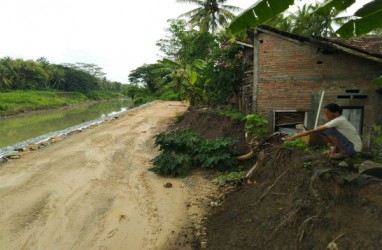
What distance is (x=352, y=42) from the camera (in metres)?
9.65

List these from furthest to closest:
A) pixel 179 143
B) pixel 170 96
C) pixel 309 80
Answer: pixel 170 96, pixel 309 80, pixel 179 143

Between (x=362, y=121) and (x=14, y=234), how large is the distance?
946 cm

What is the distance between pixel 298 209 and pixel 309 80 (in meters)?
6.16

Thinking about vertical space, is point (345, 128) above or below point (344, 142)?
above

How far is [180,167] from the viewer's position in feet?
25.2

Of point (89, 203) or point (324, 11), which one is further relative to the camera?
point (89, 203)

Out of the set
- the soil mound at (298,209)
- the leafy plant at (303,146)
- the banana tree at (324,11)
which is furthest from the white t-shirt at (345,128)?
the banana tree at (324,11)

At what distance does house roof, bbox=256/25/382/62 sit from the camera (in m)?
7.77

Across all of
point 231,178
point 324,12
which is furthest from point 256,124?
point 324,12

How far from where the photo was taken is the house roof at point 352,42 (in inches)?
306

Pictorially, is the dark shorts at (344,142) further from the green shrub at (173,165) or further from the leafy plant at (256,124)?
the green shrub at (173,165)

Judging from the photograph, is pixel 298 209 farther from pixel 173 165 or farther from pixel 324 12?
pixel 173 165

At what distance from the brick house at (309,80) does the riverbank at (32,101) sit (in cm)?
3424

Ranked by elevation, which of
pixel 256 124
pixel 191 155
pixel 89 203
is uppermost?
pixel 256 124
